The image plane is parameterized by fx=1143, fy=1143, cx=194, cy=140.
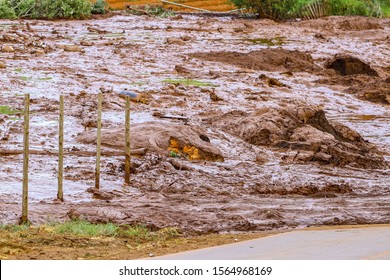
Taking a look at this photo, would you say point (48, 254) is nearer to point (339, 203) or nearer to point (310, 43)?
point (339, 203)

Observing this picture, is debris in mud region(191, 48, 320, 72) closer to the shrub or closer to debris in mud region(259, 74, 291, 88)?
debris in mud region(259, 74, 291, 88)

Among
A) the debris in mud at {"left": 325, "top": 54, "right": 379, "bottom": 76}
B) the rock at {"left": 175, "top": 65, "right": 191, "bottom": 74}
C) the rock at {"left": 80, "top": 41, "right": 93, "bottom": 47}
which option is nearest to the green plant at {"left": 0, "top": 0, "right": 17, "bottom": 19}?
the rock at {"left": 80, "top": 41, "right": 93, "bottom": 47}

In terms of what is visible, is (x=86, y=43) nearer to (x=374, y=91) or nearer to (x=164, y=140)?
(x=374, y=91)

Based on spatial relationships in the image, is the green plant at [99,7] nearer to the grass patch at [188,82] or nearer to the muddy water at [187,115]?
the muddy water at [187,115]

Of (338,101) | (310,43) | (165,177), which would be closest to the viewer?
(165,177)

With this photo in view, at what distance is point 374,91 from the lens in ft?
93.4

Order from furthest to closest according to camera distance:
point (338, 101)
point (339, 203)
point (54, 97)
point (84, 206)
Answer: point (338, 101) → point (54, 97) → point (339, 203) → point (84, 206)

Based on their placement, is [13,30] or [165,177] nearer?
[165,177]

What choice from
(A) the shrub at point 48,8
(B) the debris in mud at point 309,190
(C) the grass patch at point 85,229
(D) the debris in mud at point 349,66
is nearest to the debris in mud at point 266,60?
(D) the debris in mud at point 349,66

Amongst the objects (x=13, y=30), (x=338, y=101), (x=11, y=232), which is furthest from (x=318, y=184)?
(x=13, y=30)

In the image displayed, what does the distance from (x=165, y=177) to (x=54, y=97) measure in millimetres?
6402

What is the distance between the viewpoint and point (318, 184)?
1778cm

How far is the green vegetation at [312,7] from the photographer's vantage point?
45.9 metres

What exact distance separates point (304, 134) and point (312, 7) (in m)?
26.4
